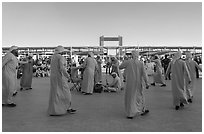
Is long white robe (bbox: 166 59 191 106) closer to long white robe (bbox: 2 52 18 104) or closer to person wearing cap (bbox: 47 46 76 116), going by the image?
person wearing cap (bbox: 47 46 76 116)

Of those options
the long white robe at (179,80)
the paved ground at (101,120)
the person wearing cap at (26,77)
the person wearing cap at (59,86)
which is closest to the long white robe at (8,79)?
the paved ground at (101,120)

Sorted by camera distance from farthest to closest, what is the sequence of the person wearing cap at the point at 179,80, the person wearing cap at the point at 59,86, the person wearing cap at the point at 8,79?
the person wearing cap at the point at 8,79, the person wearing cap at the point at 179,80, the person wearing cap at the point at 59,86

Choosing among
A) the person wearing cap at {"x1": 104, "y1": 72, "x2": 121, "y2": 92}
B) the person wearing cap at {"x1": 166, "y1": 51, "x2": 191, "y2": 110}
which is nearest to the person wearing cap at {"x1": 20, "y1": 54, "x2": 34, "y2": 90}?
the person wearing cap at {"x1": 104, "y1": 72, "x2": 121, "y2": 92}

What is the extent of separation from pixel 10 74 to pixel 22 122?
6.97 feet

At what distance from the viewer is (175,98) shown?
236 inches

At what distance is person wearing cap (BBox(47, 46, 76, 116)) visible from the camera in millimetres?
5367

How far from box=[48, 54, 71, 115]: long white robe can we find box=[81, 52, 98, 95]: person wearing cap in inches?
123

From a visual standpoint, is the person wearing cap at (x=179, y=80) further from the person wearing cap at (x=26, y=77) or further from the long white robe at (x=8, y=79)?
the person wearing cap at (x=26, y=77)

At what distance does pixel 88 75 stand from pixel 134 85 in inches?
146

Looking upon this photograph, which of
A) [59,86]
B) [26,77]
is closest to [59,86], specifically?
[59,86]

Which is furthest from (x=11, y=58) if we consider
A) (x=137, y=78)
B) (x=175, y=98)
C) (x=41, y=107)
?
(x=175, y=98)

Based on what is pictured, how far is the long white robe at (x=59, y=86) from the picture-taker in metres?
5.37

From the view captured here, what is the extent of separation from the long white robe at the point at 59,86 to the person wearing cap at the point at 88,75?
3.13 metres

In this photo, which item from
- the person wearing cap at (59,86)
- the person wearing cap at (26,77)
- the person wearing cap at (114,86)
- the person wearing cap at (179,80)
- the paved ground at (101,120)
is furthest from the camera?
the person wearing cap at (26,77)
